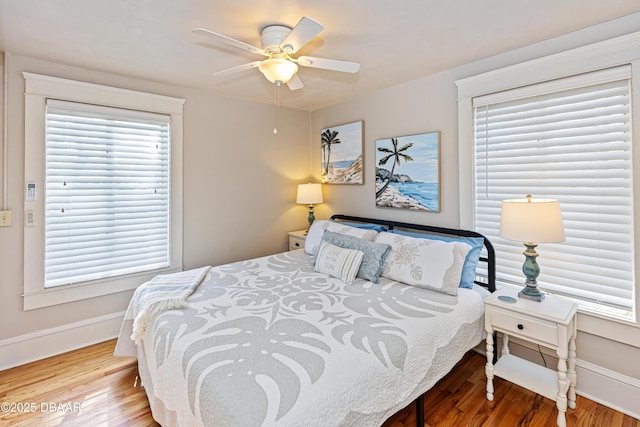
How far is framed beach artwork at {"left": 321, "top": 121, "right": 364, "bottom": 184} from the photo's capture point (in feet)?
11.7

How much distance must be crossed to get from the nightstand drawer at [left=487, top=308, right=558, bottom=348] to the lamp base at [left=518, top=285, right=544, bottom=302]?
0.18 meters

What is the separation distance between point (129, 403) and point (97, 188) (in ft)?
6.00

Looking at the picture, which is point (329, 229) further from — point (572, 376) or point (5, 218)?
point (5, 218)

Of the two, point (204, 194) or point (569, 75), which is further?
point (204, 194)

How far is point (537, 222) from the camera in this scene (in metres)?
1.86

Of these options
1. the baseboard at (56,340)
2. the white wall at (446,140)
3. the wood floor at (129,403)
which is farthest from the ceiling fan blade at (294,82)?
the baseboard at (56,340)

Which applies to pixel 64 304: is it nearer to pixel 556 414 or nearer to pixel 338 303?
pixel 338 303

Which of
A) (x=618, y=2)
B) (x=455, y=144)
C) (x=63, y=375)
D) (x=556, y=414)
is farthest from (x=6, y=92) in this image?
(x=556, y=414)

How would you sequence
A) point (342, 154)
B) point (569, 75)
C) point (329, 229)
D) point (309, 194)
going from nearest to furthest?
1. point (569, 75)
2. point (329, 229)
3. point (342, 154)
4. point (309, 194)

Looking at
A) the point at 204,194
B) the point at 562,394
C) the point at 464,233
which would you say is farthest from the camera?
the point at 204,194

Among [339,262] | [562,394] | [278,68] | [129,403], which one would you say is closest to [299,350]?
[339,262]

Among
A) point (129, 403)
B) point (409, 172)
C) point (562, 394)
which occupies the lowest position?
point (129, 403)

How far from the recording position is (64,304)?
2.69 m

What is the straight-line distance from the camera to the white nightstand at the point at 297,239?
3.80m
